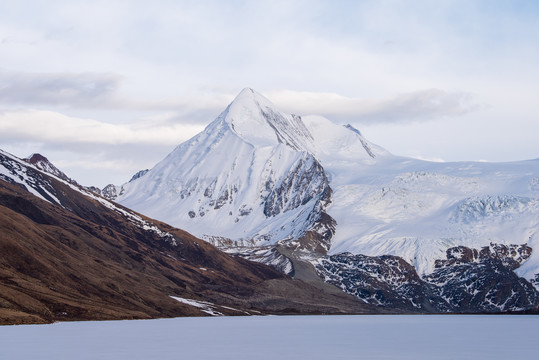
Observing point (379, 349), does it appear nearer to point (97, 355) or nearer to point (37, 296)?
point (97, 355)

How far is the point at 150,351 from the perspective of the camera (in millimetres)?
105125

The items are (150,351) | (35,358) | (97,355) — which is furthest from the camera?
(150,351)

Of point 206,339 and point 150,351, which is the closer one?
point 150,351

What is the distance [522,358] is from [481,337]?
4810cm

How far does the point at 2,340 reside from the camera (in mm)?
114250

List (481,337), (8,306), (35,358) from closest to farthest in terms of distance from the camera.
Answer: (35,358), (481,337), (8,306)

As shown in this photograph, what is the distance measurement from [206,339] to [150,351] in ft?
90.4

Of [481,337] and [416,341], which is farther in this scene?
[481,337]

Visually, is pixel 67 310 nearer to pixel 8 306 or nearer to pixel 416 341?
pixel 8 306

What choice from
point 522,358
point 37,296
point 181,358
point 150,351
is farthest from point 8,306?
point 522,358

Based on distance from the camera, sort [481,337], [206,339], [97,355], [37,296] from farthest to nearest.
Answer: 1. [37,296]
2. [481,337]
3. [206,339]
4. [97,355]

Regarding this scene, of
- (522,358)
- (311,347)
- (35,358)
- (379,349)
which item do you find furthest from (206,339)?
(522,358)

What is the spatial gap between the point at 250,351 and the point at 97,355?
1993 centimetres

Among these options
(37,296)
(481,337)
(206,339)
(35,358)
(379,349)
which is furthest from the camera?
(37,296)
